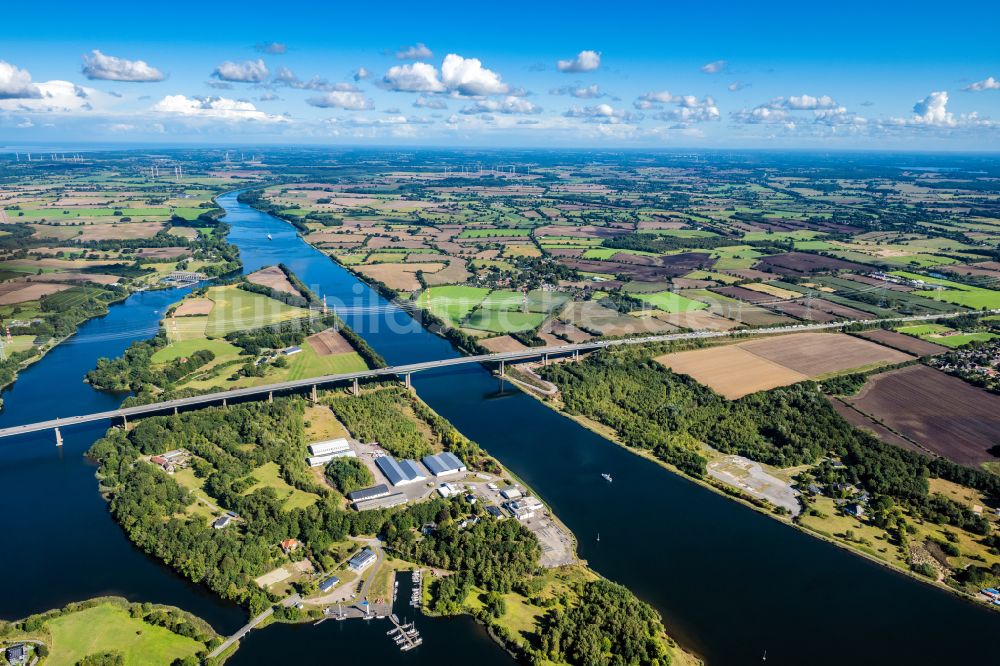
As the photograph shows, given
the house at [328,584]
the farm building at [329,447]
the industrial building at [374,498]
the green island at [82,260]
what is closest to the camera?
the house at [328,584]

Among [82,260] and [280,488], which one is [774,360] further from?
[82,260]

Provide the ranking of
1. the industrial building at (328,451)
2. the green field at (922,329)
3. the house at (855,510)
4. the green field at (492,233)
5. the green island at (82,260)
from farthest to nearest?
the green field at (492,233)
the green field at (922,329)
the green island at (82,260)
the industrial building at (328,451)
the house at (855,510)

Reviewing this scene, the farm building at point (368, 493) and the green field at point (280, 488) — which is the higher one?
the farm building at point (368, 493)

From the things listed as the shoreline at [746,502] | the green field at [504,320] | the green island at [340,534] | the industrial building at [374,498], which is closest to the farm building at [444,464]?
the green island at [340,534]

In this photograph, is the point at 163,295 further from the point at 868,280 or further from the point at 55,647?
the point at 868,280

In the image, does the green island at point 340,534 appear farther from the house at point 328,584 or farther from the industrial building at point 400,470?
the industrial building at point 400,470

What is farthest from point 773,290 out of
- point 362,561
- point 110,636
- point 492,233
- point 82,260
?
point 82,260

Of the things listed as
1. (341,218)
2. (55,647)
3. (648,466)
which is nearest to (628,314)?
(648,466)
